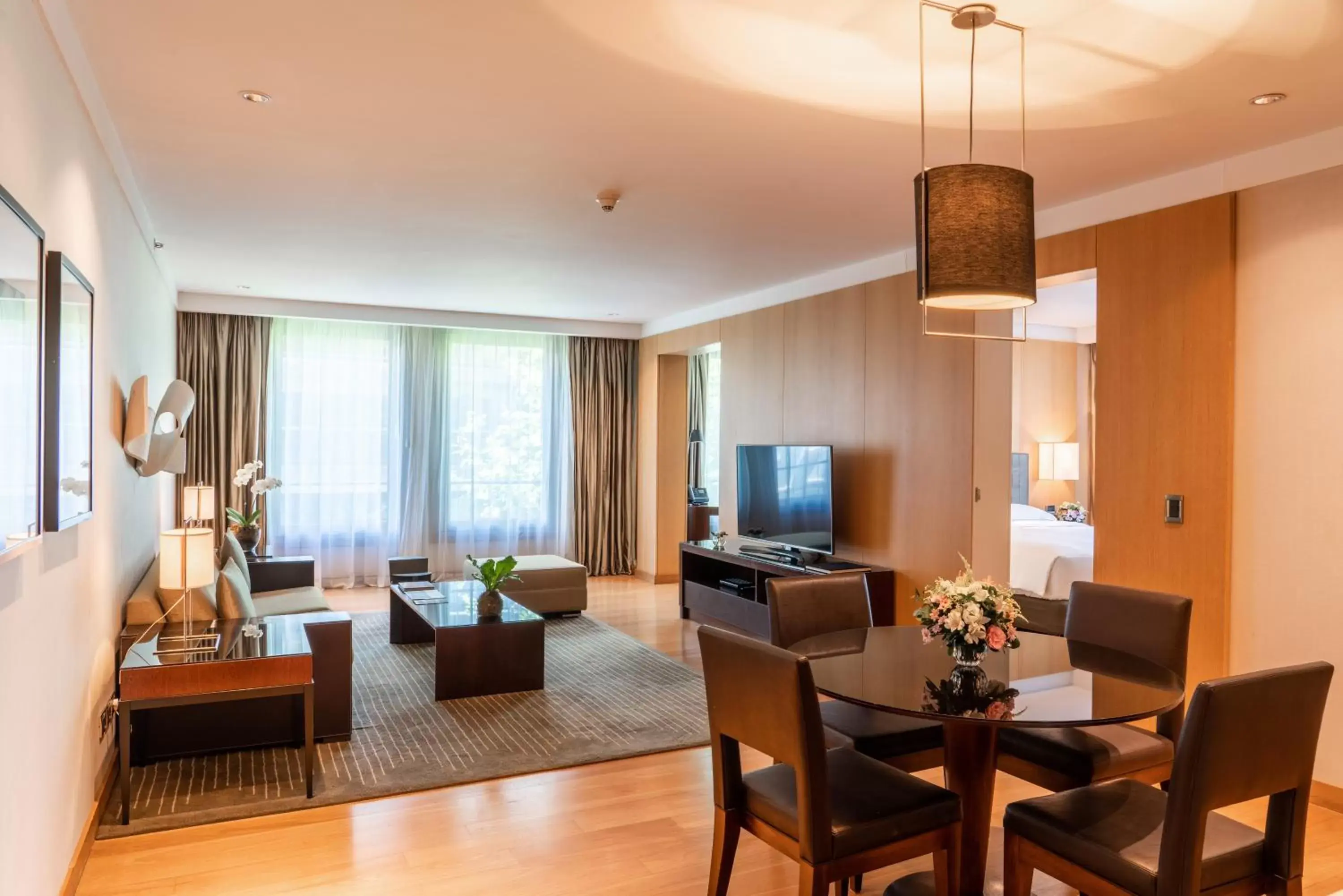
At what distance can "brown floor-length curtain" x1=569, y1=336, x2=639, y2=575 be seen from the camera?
894 cm

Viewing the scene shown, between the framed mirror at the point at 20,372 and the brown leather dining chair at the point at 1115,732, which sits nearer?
the framed mirror at the point at 20,372

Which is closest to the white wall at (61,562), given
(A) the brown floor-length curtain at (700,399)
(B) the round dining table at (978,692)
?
(B) the round dining table at (978,692)

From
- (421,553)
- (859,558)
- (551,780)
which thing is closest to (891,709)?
(551,780)

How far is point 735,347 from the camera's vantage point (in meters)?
7.18

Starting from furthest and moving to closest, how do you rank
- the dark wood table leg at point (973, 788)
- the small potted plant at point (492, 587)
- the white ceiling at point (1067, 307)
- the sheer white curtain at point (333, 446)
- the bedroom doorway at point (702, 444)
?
the bedroom doorway at point (702, 444) → the sheer white curtain at point (333, 446) → the white ceiling at point (1067, 307) → the small potted plant at point (492, 587) → the dark wood table leg at point (973, 788)

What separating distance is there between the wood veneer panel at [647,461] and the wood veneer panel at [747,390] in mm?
1282

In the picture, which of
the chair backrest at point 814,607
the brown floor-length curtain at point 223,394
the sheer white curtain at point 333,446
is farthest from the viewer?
the sheer white curtain at point 333,446

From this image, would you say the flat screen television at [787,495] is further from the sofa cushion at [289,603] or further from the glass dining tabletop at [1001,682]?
the sofa cushion at [289,603]

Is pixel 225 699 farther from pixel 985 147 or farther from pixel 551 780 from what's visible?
pixel 985 147

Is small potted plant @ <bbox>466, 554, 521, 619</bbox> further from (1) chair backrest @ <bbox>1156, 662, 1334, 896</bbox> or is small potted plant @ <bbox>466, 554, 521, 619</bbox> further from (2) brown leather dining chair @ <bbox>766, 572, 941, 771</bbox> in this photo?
(1) chair backrest @ <bbox>1156, 662, 1334, 896</bbox>

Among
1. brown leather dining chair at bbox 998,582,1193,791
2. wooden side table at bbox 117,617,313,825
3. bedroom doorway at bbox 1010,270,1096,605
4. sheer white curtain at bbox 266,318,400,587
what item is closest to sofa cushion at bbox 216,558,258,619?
wooden side table at bbox 117,617,313,825

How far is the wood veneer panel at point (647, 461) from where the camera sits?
8.62 meters

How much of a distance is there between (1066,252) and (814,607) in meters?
2.33

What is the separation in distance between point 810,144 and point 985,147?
702 millimetres
